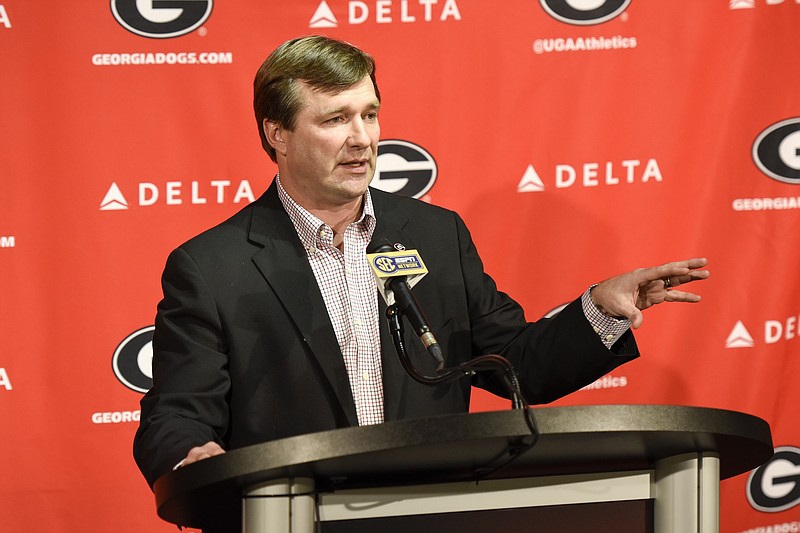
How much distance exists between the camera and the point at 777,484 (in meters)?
3.41

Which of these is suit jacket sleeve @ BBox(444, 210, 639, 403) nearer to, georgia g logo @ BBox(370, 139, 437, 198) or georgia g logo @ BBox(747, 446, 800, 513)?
georgia g logo @ BBox(370, 139, 437, 198)

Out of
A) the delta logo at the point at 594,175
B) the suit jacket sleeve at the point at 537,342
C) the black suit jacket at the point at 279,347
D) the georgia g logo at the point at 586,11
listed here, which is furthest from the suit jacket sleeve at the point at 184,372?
the georgia g logo at the point at 586,11

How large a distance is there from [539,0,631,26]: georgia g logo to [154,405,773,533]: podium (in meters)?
2.09

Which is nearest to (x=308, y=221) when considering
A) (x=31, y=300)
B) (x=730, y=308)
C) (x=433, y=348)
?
(x=433, y=348)

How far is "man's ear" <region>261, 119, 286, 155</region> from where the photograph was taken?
2.42 metres

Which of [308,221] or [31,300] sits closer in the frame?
[308,221]

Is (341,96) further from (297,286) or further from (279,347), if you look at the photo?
(279,347)

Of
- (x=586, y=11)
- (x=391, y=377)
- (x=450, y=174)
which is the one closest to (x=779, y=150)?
(x=586, y=11)

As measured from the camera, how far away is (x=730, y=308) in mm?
3342

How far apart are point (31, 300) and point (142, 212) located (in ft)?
1.42

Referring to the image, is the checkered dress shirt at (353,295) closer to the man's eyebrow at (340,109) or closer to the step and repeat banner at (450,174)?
the man's eyebrow at (340,109)

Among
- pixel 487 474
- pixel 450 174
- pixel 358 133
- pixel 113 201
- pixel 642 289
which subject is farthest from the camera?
pixel 450 174

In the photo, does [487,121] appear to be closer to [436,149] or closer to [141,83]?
[436,149]

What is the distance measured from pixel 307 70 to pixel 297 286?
0.50 m
